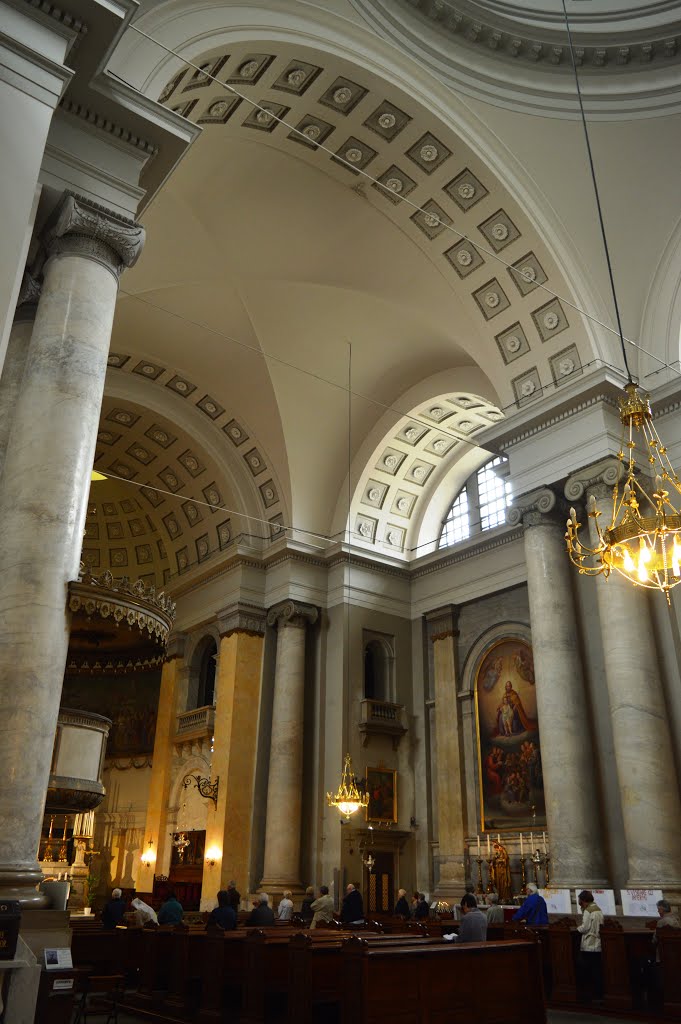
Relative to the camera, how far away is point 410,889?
51.9ft

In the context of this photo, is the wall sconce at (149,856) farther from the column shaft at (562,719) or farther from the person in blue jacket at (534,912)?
the person in blue jacket at (534,912)

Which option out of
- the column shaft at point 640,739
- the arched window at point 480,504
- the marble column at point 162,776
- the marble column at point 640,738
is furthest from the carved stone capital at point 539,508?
the marble column at point 162,776

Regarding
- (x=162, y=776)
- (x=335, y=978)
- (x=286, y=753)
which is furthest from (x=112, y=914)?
(x=162, y=776)

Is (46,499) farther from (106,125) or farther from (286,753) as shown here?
(286,753)

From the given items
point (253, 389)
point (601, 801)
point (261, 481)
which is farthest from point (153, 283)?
point (601, 801)

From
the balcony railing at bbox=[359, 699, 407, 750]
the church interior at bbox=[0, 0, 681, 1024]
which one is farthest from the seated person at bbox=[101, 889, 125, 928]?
the balcony railing at bbox=[359, 699, 407, 750]

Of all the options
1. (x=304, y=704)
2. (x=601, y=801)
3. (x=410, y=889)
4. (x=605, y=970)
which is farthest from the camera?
(x=304, y=704)

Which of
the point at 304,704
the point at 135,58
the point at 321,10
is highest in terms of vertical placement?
the point at 321,10

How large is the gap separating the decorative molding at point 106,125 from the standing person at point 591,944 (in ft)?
29.2

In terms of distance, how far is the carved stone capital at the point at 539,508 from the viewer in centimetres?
1228

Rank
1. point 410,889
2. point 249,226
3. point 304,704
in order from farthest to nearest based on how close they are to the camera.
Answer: point 304,704
point 410,889
point 249,226

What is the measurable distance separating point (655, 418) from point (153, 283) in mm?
8661

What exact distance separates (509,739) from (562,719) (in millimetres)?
4158

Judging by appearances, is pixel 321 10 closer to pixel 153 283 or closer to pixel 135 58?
pixel 135 58
